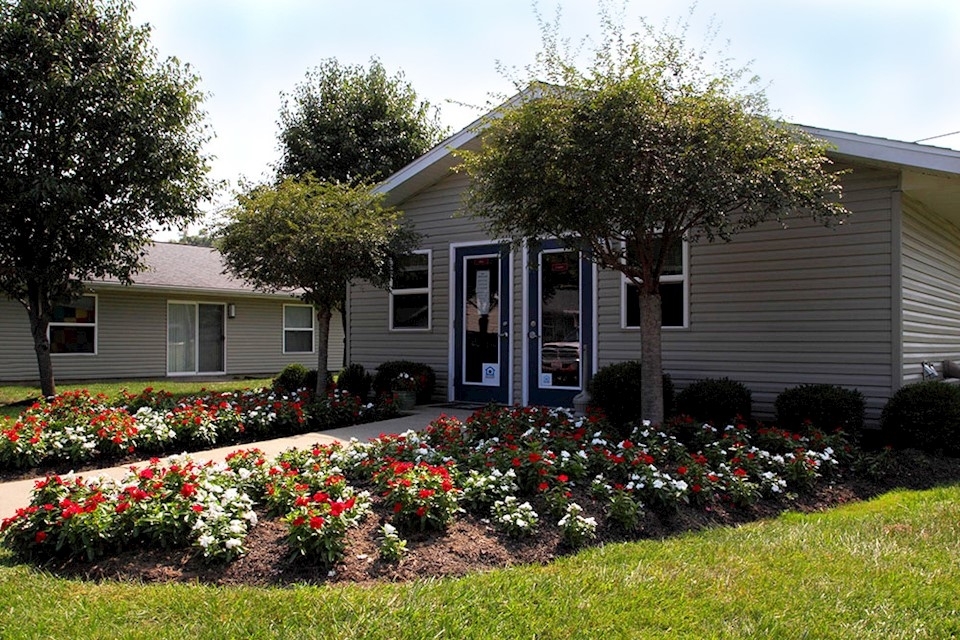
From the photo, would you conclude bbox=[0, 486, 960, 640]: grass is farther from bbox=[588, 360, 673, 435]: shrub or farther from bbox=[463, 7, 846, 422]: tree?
bbox=[588, 360, 673, 435]: shrub

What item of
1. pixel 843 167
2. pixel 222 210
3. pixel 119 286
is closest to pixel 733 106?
pixel 843 167

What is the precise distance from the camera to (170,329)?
56.4ft

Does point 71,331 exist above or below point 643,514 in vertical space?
above

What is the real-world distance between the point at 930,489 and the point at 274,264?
7.73 m

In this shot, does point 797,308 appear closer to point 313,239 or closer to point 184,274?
point 313,239

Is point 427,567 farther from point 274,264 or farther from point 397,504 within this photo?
point 274,264

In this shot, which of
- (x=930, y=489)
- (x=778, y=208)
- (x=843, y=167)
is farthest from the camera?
(x=843, y=167)

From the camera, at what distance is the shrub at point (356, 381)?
11.1 meters

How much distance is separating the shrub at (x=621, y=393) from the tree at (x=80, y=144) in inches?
318

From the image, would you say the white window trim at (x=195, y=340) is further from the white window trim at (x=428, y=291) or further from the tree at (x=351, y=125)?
the white window trim at (x=428, y=291)

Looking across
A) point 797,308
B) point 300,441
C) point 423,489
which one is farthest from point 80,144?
point 797,308

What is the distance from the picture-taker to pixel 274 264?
364 inches

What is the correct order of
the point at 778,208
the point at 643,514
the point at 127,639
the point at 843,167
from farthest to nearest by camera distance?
the point at 843,167
the point at 778,208
the point at 643,514
the point at 127,639

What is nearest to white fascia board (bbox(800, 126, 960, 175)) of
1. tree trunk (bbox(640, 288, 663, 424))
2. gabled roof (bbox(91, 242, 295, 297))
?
tree trunk (bbox(640, 288, 663, 424))
